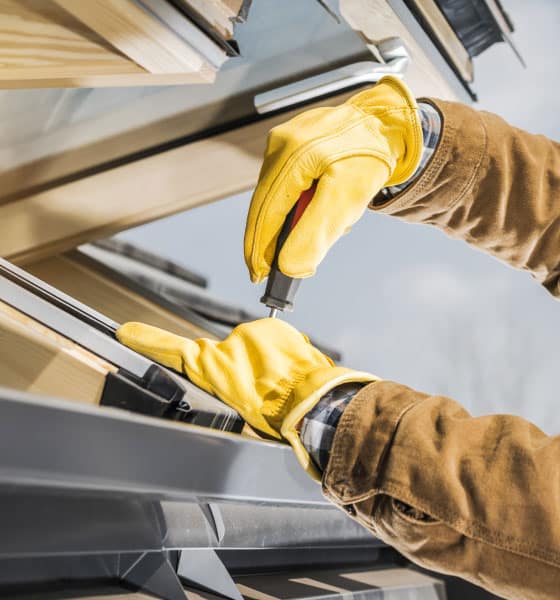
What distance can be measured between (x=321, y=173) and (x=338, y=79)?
1.95 feet

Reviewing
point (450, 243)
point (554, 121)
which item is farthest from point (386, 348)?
point (554, 121)

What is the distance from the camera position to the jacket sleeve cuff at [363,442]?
0.75 metres

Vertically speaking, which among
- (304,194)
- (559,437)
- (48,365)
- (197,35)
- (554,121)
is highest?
(554,121)

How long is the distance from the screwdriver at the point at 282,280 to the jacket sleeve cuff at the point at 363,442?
30 cm

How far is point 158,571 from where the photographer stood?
899mm

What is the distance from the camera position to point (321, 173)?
1.06 metres

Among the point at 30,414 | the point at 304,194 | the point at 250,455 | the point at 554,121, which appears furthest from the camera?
the point at 554,121

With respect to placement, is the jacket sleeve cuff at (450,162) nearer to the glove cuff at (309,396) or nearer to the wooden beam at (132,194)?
the glove cuff at (309,396)

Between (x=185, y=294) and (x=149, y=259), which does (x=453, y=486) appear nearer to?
(x=185, y=294)

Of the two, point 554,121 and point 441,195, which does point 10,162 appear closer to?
point 441,195

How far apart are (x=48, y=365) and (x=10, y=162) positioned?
1.32m

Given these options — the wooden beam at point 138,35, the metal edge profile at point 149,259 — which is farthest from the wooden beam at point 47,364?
the metal edge profile at point 149,259

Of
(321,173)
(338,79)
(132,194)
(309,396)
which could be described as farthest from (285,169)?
(132,194)

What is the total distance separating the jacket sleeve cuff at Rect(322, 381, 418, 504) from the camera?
75 cm
